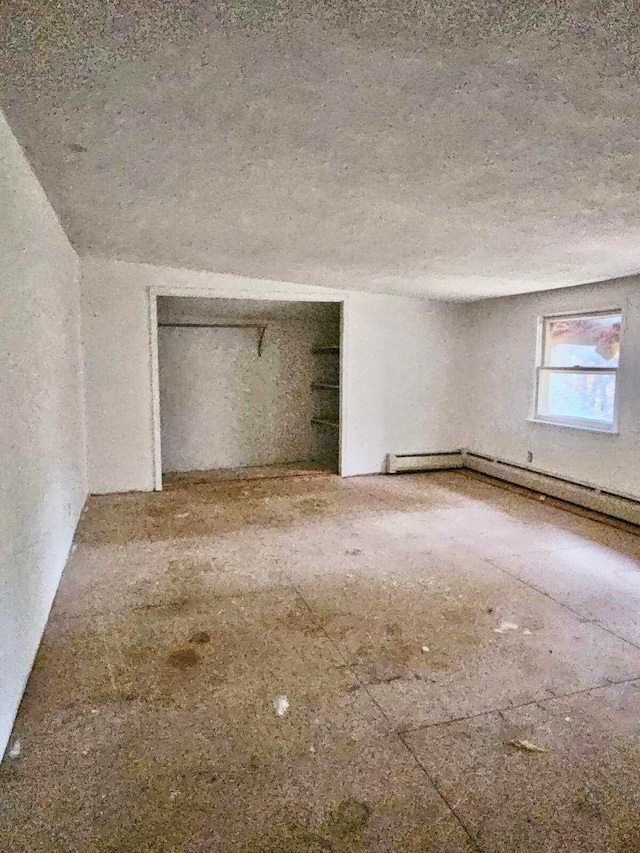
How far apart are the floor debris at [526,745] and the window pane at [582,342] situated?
12.0 ft

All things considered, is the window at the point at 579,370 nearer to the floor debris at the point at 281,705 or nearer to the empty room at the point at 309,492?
the empty room at the point at 309,492

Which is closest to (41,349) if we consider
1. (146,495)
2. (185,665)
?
(185,665)

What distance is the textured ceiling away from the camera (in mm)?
1443

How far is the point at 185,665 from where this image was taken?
2.23 m

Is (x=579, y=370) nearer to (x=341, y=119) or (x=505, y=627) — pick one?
(x=505, y=627)

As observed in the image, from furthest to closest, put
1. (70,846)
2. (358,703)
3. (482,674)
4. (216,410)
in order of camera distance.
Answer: (216,410) < (482,674) < (358,703) < (70,846)

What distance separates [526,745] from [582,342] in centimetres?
411

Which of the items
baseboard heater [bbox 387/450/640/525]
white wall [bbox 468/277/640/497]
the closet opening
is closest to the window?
white wall [bbox 468/277/640/497]

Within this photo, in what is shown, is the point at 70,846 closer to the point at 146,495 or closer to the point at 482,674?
the point at 482,674

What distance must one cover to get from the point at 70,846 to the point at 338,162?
267 centimetres

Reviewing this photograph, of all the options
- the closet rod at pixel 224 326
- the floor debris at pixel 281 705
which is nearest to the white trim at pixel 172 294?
the closet rod at pixel 224 326

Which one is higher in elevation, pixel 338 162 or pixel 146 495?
pixel 338 162

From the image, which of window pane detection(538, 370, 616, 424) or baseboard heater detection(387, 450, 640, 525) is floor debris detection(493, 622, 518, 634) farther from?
window pane detection(538, 370, 616, 424)

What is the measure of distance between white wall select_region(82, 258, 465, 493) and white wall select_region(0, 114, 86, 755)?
1.21m
